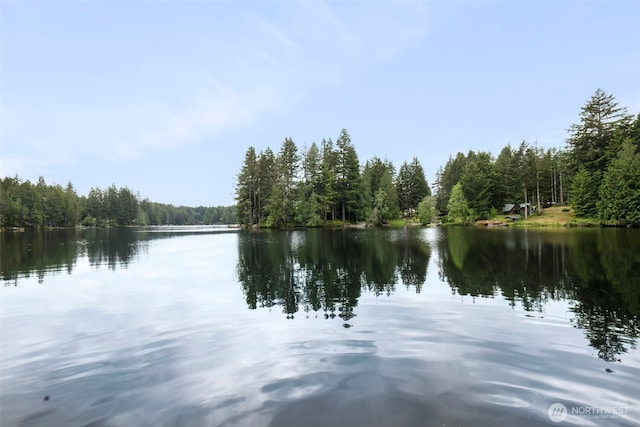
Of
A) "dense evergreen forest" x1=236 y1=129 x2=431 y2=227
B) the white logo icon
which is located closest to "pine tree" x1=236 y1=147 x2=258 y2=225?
"dense evergreen forest" x1=236 y1=129 x2=431 y2=227

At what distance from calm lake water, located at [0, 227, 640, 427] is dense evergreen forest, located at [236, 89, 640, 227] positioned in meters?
67.7

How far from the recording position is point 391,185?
320ft

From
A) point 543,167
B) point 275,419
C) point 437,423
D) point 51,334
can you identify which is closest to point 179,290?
point 51,334

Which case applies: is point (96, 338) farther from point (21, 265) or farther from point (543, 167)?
point (543, 167)

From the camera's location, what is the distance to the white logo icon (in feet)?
18.4

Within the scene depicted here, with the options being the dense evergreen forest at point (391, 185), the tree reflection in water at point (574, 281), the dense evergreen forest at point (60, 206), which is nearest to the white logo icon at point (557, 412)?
the tree reflection in water at point (574, 281)

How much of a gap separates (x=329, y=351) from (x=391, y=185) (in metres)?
91.4

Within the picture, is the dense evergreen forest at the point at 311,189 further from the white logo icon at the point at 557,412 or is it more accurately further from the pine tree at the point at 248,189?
the white logo icon at the point at 557,412

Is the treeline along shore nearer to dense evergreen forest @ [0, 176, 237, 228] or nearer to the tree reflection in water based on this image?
dense evergreen forest @ [0, 176, 237, 228]

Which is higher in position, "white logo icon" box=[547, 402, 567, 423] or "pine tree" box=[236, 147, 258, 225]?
"pine tree" box=[236, 147, 258, 225]

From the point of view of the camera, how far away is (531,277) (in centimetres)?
1802

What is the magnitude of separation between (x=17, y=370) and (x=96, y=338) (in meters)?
2.32

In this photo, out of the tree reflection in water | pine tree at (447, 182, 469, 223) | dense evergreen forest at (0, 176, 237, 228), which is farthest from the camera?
dense evergreen forest at (0, 176, 237, 228)

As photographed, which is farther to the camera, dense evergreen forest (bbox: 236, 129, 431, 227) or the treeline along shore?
dense evergreen forest (bbox: 236, 129, 431, 227)
